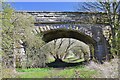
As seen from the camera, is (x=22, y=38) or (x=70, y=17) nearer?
(x=22, y=38)

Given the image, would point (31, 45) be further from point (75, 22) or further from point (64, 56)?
point (64, 56)

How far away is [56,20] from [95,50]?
10.3 ft

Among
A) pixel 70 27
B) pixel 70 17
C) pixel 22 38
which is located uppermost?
pixel 70 17

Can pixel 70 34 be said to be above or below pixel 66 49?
above

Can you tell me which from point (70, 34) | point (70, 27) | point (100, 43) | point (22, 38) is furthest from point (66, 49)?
point (22, 38)

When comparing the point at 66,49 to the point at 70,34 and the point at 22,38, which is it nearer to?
the point at 70,34

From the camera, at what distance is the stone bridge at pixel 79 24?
15.3 metres

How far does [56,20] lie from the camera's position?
1559 cm

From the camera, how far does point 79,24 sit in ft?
51.4

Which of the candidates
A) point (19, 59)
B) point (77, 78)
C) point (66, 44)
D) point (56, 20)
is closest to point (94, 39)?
point (56, 20)

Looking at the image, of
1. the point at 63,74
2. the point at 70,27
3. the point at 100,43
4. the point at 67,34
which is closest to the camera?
the point at 63,74

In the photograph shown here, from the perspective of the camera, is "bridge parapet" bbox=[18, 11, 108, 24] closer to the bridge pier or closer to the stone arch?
the bridge pier

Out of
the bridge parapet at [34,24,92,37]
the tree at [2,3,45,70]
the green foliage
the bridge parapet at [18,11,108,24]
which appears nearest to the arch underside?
the bridge parapet at [34,24,92,37]

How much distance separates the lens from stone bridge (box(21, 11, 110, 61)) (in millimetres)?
15336
